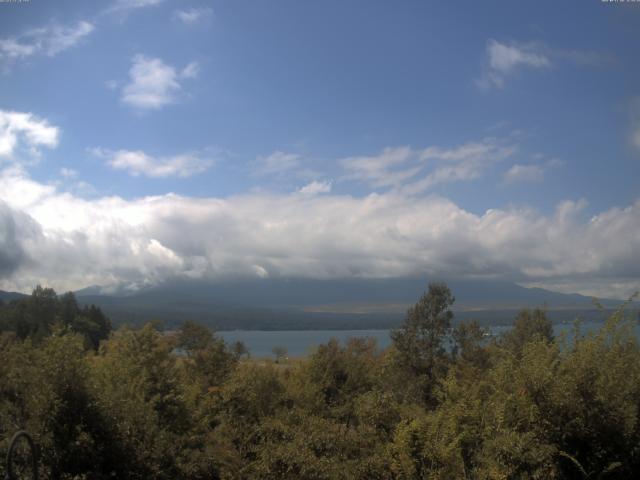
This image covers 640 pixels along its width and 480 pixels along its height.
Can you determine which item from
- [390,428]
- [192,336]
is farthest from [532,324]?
[390,428]

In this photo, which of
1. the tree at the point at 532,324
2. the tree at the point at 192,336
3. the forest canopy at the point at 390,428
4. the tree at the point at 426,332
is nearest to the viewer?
the forest canopy at the point at 390,428

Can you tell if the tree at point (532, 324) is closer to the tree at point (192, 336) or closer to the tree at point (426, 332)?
the tree at point (426, 332)

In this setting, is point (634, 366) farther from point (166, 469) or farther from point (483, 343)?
point (483, 343)

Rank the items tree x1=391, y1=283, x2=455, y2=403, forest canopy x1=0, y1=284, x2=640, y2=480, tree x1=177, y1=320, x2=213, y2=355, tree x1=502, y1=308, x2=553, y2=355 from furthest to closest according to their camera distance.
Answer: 1. tree x1=177, y1=320, x2=213, y2=355
2. tree x1=502, y1=308, x2=553, y2=355
3. tree x1=391, y1=283, x2=455, y2=403
4. forest canopy x1=0, y1=284, x2=640, y2=480

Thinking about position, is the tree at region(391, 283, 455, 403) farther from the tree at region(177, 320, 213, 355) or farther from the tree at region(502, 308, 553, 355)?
the tree at region(177, 320, 213, 355)

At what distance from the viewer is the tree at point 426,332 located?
105 ft

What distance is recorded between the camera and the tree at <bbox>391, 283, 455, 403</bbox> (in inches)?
1259

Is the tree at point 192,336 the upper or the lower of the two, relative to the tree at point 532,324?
lower

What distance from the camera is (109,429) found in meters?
11.7

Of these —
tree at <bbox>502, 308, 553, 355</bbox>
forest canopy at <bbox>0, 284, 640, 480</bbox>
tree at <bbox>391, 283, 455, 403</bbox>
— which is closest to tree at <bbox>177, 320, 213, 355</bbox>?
tree at <bbox>391, 283, 455, 403</bbox>

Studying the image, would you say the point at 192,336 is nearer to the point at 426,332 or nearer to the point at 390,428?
the point at 426,332

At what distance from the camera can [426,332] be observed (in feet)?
107

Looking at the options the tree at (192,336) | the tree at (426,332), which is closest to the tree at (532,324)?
the tree at (426,332)

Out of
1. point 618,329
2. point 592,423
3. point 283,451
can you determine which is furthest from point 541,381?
point 283,451
